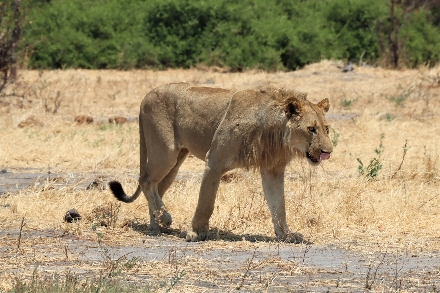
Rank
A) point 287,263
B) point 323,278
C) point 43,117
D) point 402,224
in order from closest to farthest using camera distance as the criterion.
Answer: point 323,278 < point 287,263 < point 402,224 < point 43,117

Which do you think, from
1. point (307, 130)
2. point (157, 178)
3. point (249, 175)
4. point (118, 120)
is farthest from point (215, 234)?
point (118, 120)

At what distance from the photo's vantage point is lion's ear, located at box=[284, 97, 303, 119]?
309 inches

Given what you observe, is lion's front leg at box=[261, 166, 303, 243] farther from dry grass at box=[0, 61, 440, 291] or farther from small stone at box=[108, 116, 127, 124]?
small stone at box=[108, 116, 127, 124]

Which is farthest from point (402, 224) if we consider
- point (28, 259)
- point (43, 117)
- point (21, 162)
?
point (43, 117)

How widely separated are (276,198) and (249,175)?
2.21 metres

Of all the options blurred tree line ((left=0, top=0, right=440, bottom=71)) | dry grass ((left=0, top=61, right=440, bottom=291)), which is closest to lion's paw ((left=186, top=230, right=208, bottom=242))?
dry grass ((left=0, top=61, right=440, bottom=291))

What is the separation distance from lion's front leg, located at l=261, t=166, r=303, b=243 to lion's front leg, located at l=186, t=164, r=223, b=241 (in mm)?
455

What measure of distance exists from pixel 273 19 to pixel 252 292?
2549cm

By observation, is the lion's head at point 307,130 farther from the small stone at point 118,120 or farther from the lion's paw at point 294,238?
the small stone at point 118,120

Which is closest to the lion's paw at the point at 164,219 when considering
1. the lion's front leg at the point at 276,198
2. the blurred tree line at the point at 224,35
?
the lion's front leg at the point at 276,198

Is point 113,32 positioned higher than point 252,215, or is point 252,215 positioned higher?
point 113,32

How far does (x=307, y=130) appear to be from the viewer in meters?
7.79

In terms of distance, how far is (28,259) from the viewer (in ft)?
22.6

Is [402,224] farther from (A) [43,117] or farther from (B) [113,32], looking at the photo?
(B) [113,32]
